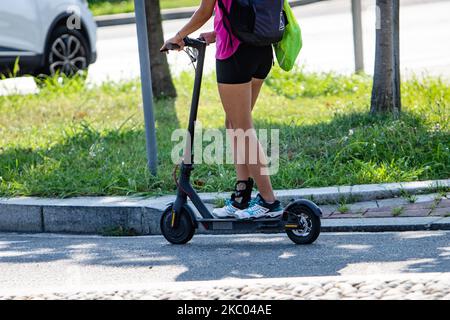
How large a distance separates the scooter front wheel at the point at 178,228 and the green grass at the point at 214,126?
0.91 metres

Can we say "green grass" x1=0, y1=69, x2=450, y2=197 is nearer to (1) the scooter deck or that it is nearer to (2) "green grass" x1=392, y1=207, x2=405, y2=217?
(2) "green grass" x1=392, y1=207, x2=405, y2=217

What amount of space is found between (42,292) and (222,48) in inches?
69.1

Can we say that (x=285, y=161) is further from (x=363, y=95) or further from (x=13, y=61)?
(x=13, y=61)

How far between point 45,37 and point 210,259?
6.78 m

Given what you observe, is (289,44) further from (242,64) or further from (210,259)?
(210,259)

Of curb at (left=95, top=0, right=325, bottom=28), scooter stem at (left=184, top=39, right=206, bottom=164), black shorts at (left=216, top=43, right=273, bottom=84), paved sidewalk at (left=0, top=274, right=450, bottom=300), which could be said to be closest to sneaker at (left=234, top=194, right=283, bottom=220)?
scooter stem at (left=184, top=39, right=206, bottom=164)

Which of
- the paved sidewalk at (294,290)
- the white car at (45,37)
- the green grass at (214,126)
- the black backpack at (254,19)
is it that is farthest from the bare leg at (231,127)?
the white car at (45,37)

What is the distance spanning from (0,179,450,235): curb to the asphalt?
0.77ft

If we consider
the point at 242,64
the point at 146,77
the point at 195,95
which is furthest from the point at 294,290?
the point at 146,77

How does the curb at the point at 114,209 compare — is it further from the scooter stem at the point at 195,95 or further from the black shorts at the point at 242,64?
the black shorts at the point at 242,64

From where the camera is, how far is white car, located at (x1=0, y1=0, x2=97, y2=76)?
39.8 ft

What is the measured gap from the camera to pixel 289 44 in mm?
6391
